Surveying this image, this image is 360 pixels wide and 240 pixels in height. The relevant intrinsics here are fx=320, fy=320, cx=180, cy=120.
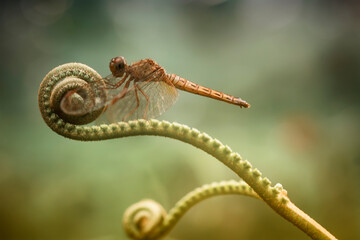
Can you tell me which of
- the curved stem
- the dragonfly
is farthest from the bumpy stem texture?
the dragonfly

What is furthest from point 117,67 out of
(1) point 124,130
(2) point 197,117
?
(2) point 197,117

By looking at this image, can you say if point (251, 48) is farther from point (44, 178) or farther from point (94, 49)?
point (44, 178)

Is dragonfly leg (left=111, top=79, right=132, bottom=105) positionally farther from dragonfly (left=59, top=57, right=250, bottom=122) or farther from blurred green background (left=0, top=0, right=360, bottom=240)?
blurred green background (left=0, top=0, right=360, bottom=240)

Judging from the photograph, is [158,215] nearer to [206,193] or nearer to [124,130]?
[206,193]

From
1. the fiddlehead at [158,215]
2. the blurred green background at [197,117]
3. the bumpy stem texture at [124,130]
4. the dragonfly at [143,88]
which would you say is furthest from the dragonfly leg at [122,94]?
the blurred green background at [197,117]

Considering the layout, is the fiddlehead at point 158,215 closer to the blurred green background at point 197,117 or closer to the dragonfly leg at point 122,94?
the dragonfly leg at point 122,94

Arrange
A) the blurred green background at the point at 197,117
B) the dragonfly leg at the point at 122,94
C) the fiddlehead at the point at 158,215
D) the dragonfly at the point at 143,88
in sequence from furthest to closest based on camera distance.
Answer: the blurred green background at the point at 197,117 → the dragonfly at the point at 143,88 → the dragonfly leg at the point at 122,94 → the fiddlehead at the point at 158,215
